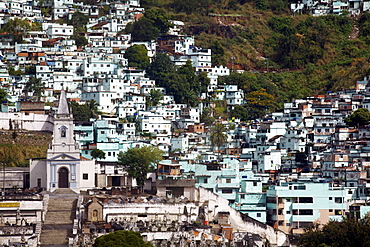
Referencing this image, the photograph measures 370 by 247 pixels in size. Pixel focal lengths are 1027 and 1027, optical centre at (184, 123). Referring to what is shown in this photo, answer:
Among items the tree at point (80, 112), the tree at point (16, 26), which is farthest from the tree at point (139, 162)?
the tree at point (16, 26)

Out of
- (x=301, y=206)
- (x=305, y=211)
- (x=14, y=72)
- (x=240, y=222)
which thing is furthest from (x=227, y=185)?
(x=14, y=72)

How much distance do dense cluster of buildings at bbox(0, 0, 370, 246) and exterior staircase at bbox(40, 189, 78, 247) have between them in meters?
0.57

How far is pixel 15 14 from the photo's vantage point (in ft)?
420

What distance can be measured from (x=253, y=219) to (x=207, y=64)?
55.2 m

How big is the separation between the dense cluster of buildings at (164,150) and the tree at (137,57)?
1533 millimetres

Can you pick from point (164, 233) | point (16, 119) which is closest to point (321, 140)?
point (16, 119)

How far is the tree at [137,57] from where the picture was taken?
115438 mm

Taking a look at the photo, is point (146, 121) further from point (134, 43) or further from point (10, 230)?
point (10, 230)

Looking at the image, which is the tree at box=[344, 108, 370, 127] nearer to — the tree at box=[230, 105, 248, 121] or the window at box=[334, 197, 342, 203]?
the tree at box=[230, 105, 248, 121]

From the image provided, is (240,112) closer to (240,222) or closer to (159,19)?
(159,19)

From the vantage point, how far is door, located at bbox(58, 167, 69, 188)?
6794cm

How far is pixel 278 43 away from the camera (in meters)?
132

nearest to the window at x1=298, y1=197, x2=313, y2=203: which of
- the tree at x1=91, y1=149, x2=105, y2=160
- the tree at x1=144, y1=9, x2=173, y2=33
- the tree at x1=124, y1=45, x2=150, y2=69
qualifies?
the tree at x1=91, y1=149, x2=105, y2=160

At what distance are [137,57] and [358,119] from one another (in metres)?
30.4
